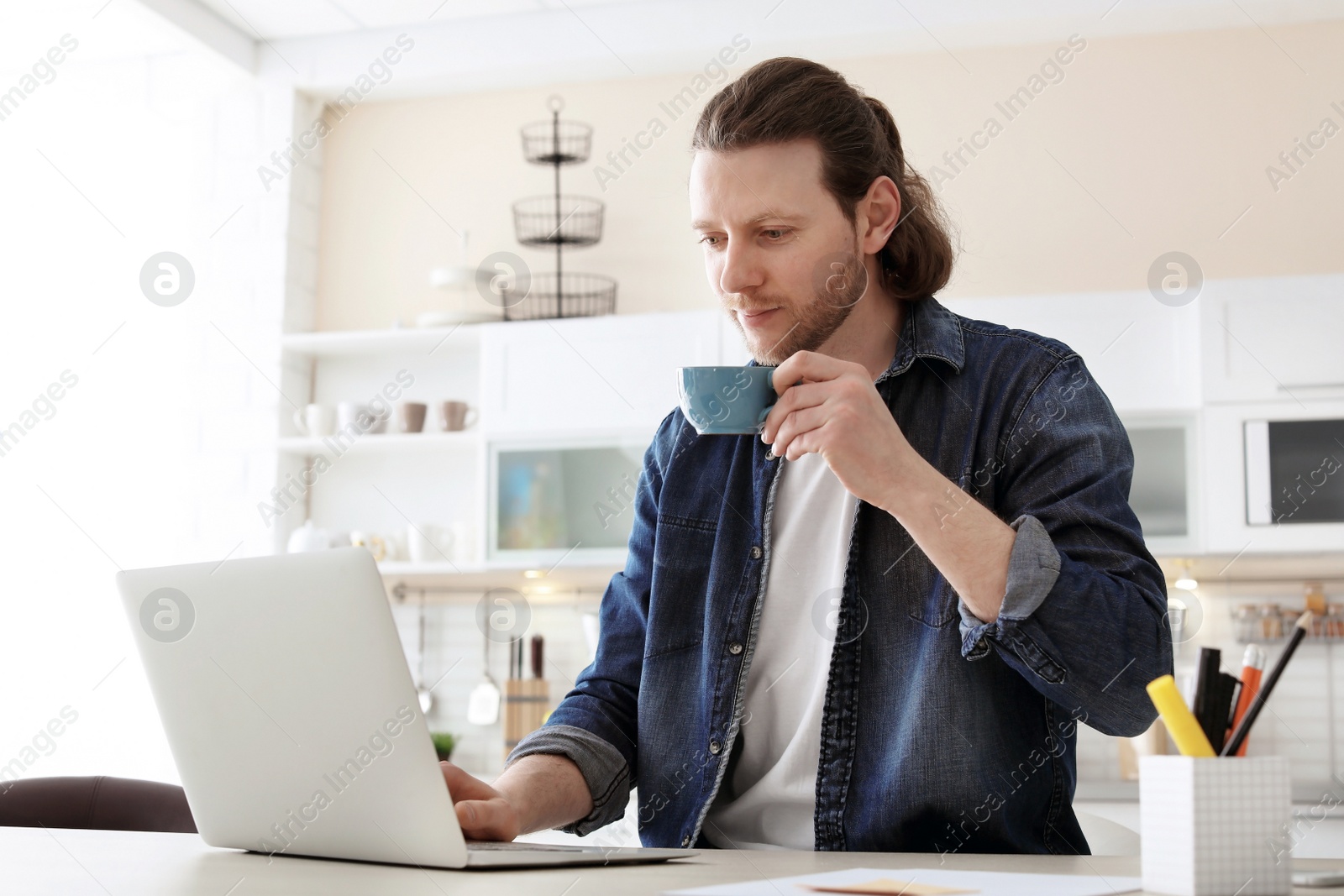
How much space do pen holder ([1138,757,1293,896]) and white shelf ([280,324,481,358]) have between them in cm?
343

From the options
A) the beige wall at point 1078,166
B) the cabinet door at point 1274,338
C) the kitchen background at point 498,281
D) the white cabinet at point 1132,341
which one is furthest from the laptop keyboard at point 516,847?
the beige wall at point 1078,166

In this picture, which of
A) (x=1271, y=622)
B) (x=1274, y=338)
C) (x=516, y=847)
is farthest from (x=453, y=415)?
(x=516, y=847)

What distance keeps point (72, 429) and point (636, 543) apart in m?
3.49

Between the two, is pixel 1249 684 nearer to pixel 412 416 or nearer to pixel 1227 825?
pixel 1227 825

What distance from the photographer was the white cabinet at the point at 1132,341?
11.3ft

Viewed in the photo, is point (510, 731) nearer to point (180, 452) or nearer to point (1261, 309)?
point (180, 452)

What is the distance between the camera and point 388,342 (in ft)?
13.7

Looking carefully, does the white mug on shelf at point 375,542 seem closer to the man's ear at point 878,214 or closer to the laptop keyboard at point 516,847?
the man's ear at point 878,214

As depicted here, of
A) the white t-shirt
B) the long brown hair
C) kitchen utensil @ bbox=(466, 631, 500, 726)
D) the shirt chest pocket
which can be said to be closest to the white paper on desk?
the white t-shirt

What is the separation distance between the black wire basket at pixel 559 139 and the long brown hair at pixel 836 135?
9.12 feet

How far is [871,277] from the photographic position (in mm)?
1528

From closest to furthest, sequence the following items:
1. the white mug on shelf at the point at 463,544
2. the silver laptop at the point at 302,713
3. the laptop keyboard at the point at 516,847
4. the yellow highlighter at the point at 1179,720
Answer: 1. the yellow highlighter at the point at 1179,720
2. the silver laptop at the point at 302,713
3. the laptop keyboard at the point at 516,847
4. the white mug on shelf at the point at 463,544

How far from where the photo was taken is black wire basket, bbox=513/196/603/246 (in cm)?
414

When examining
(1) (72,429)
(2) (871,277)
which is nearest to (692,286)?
(1) (72,429)
